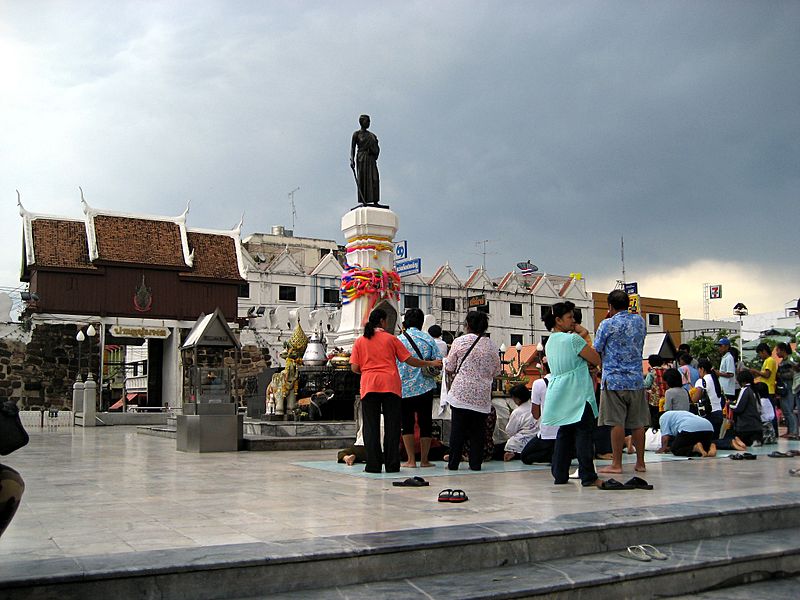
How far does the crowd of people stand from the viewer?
22.3 ft

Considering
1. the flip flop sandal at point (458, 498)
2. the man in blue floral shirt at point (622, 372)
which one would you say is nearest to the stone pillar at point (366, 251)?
the man in blue floral shirt at point (622, 372)

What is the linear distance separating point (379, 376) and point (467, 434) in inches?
45.0

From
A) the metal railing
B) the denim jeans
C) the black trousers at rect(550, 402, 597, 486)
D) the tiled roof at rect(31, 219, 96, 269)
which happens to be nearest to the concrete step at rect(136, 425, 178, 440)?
the metal railing

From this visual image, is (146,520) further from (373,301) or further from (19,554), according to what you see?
(373,301)

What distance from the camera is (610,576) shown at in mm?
3863

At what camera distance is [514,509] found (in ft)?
17.2

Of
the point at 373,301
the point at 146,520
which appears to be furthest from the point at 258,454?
the point at 146,520

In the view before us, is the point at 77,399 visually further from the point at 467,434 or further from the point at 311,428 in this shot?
the point at 467,434

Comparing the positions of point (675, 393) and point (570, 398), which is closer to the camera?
point (570, 398)

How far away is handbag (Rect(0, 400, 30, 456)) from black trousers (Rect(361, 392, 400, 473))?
4.67 meters

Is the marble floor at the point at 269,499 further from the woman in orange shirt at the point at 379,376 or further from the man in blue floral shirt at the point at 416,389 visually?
the woman in orange shirt at the point at 379,376

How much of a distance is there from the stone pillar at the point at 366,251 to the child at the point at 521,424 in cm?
626

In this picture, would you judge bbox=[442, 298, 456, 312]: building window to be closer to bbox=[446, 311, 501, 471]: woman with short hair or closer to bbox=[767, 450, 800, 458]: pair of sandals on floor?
bbox=[767, 450, 800, 458]: pair of sandals on floor

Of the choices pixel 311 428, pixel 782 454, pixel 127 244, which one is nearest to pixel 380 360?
pixel 782 454
